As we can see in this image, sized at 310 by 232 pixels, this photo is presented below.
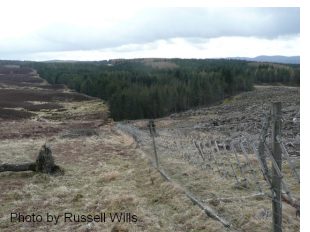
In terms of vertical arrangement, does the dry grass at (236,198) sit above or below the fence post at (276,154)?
below

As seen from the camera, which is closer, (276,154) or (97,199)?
(276,154)

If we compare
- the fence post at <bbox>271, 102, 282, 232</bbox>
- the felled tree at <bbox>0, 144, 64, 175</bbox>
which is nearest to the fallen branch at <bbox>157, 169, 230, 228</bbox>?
the fence post at <bbox>271, 102, 282, 232</bbox>

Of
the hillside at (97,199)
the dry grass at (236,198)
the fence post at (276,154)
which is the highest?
the fence post at (276,154)

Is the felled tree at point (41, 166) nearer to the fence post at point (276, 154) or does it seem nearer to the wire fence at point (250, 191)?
the wire fence at point (250, 191)

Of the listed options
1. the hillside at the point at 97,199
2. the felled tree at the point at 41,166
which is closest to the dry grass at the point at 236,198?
the hillside at the point at 97,199

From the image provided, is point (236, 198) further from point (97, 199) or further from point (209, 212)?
point (97, 199)

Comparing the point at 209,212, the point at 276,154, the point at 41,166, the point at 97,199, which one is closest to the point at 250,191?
the point at 209,212

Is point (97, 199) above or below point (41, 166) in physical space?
below

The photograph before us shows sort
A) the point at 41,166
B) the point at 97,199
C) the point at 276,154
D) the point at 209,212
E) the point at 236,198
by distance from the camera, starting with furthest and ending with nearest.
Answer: the point at 41,166, the point at 97,199, the point at 236,198, the point at 209,212, the point at 276,154

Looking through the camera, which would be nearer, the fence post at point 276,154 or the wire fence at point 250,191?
the fence post at point 276,154
